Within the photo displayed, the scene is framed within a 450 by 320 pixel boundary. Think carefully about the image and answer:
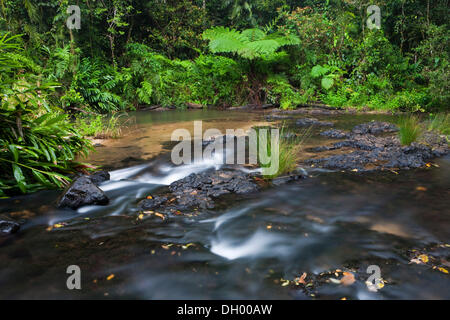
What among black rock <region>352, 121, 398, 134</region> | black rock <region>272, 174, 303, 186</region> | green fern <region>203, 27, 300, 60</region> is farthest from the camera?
green fern <region>203, 27, 300, 60</region>

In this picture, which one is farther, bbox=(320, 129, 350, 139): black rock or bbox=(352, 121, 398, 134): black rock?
bbox=(352, 121, 398, 134): black rock

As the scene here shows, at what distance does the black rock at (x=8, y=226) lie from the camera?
237cm

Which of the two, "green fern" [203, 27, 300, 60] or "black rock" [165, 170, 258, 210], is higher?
"green fern" [203, 27, 300, 60]

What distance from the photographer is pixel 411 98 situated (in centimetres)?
928

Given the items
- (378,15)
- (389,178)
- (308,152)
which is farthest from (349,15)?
(389,178)

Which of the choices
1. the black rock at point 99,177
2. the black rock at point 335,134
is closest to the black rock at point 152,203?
the black rock at point 99,177

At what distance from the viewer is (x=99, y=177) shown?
12.0ft

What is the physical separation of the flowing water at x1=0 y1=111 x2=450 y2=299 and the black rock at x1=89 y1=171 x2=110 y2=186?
11.6 inches

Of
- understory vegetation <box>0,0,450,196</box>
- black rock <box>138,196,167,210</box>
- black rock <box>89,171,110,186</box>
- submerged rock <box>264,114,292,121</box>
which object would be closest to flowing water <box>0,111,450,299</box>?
black rock <box>138,196,167,210</box>

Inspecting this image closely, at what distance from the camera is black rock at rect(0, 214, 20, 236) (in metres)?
2.37

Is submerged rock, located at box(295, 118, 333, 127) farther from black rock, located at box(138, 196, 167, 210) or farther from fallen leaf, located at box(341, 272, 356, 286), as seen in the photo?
fallen leaf, located at box(341, 272, 356, 286)

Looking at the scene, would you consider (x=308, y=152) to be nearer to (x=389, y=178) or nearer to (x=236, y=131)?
(x=389, y=178)

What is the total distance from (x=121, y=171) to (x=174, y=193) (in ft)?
4.07

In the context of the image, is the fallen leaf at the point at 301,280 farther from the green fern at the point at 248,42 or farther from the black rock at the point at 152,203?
the green fern at the point at 248,42
